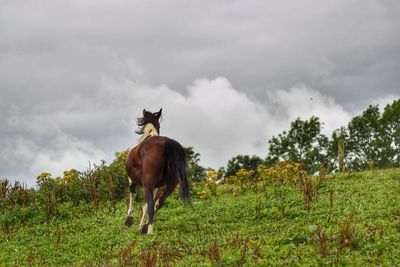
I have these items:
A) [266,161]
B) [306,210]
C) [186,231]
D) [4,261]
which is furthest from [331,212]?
[266,161]

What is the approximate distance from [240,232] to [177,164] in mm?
2260

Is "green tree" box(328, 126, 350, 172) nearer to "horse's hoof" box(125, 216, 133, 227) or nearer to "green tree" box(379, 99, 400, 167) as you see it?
"green tree" box(379, 99, 400, 167)

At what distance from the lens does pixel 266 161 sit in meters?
61.5

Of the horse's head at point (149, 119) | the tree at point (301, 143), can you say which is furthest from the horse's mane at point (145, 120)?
the tree at point (301, 143)

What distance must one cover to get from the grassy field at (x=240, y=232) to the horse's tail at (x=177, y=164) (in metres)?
0.96

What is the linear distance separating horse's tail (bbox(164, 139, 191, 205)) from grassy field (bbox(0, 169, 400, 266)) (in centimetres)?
96

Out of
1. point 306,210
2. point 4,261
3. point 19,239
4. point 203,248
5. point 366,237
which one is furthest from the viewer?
point 19,239

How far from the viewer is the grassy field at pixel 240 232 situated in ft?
29.1

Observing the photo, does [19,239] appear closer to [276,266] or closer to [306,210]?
[306,210]

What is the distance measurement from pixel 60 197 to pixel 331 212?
34.6 feet

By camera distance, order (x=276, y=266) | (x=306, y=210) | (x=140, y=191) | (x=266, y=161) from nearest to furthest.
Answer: (x=276, y=266) < (x=306, y=210) < (x=140, y=191) < (x=266, y=161)

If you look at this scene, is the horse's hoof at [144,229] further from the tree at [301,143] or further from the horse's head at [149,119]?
the tree at [301,143]

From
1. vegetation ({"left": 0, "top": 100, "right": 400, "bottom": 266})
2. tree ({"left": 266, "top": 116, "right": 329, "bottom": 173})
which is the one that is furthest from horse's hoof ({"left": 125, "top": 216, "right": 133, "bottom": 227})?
tree ({"left": 266, "top": 116, "right": 329, "bottom": 173})

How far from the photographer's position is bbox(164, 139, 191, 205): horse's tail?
42.6 feet
